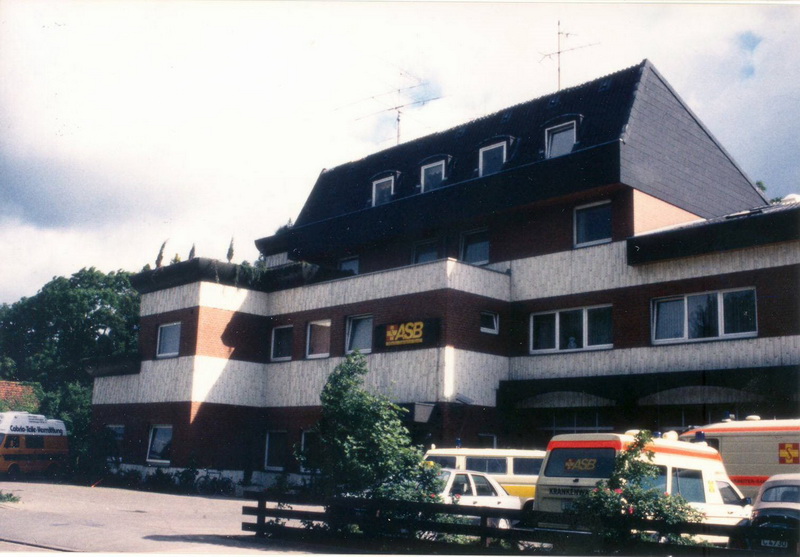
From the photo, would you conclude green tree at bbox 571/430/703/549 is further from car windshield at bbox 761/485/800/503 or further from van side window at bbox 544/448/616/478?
car windshield at bbox 761/485/800/503

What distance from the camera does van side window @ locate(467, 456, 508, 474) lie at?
1773 centimetres

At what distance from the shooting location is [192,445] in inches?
1027

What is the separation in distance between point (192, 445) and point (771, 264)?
18.0 meters

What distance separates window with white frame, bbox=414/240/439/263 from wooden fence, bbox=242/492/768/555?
13.8 metres

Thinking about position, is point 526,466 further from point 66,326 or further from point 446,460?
point 66,326

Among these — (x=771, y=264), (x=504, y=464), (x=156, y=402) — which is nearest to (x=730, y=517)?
(x=504, y=464)

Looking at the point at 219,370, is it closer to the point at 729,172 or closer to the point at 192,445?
the point at 192,445

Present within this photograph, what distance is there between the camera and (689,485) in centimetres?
1305

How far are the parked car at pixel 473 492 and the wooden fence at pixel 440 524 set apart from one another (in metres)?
0.69

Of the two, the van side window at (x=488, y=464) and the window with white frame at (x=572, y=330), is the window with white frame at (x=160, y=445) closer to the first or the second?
the window with white frame at (x=572, y=330)

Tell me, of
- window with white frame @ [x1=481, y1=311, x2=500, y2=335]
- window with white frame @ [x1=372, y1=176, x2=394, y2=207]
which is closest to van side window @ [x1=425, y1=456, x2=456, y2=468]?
window with white frame @ [x1=481, y1=311, x2=500, y2=335]

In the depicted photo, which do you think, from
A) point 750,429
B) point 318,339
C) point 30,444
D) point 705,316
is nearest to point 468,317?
point 318,339

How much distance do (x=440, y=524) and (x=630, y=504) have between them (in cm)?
288

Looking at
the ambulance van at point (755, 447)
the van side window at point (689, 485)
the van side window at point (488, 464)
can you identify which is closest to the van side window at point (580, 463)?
the van side window at point (689, 485)
